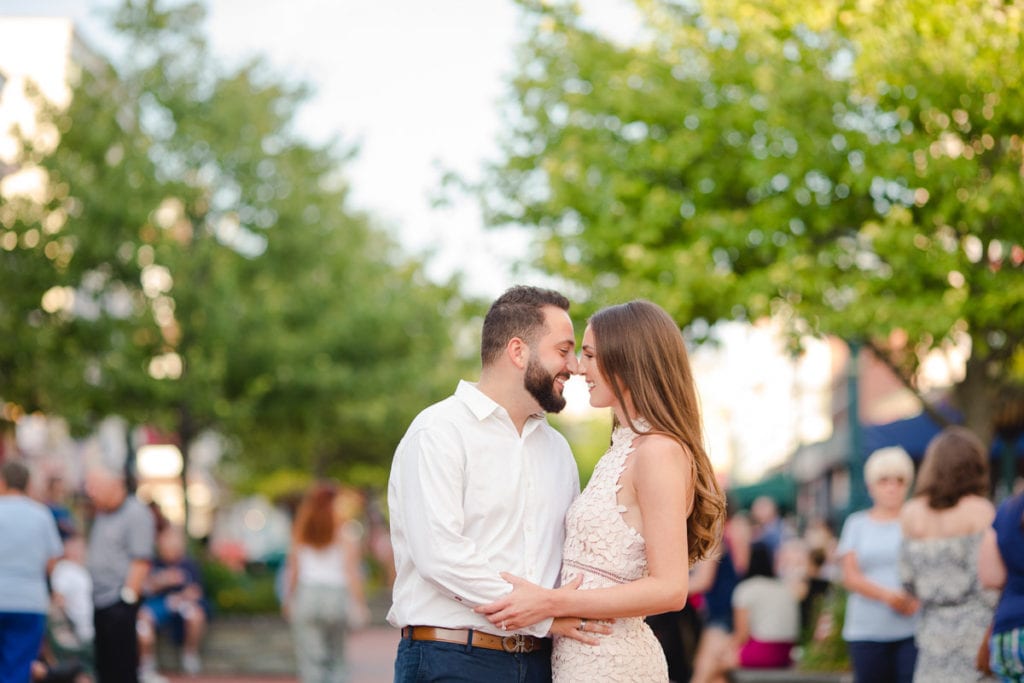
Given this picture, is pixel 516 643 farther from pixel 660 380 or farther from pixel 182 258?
pixel 182 258

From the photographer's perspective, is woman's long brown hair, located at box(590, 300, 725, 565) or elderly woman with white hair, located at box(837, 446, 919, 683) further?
elderly woman with white hair, located at box(837, 446, 919, 683)

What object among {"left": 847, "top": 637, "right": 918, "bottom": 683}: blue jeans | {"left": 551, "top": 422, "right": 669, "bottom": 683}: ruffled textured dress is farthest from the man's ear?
{"left": 847, "top": 637, "right": 918, "bottom": 683}: blue jeans

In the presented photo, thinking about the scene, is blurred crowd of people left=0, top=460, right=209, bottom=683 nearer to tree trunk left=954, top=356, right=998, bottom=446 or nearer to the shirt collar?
the shirt collar

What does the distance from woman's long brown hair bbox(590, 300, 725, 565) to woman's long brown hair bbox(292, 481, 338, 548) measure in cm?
835

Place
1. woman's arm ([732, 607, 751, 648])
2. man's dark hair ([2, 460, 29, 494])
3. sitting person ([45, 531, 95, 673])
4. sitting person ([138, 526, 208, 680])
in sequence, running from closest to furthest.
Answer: man's dark hair ([2, 460, 29, 494])
woman's arm ([732, 607, 751, 648])
sitting person ([45, 531, 95, 673])
sitting person ([138, 526, 208, 680])

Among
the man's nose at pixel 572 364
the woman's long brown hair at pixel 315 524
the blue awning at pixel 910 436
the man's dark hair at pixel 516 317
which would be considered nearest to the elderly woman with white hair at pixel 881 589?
the man's nose at pixel 572 364

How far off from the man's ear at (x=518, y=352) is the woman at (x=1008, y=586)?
243 cm

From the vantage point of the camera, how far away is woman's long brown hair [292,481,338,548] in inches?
491

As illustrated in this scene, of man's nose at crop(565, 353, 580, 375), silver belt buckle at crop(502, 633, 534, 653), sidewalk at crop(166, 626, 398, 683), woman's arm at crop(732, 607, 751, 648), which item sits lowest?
sidewalk at crop(166, 626, 398, 683)

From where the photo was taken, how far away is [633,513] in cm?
427

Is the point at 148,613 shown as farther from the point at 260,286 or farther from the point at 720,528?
the point at 720,528

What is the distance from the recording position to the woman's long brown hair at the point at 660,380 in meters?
4.31

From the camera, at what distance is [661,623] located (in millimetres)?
9789

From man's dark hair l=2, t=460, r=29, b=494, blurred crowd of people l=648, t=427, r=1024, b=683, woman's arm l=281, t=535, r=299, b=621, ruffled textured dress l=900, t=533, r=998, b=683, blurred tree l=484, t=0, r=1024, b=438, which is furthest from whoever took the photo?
blurred tree l=484, t=0, r=1024, b=438
